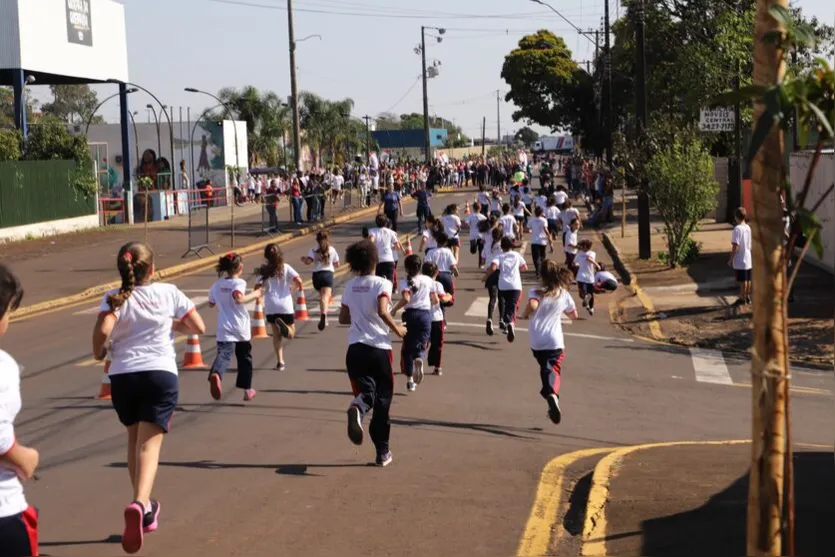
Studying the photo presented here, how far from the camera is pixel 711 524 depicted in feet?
24.5

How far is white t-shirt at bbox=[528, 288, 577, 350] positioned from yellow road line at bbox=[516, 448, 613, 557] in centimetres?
145

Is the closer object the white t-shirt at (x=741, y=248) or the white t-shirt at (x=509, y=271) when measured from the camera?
the white t-shirt at (x=509, y=271)

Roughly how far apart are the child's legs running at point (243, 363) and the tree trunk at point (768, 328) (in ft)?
25.7

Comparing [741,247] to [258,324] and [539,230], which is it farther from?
[258,324]

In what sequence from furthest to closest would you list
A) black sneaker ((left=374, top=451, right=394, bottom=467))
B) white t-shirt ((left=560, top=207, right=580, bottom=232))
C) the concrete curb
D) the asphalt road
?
white t-shirt ((left=560, top=207, right=580, bottom=232)) < the concrete curb < black sneaker ((left=374, top=451, right=394, bottom=467)) < the asphalt road

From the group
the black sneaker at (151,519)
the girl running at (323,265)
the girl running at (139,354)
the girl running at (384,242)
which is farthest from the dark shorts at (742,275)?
the girl running at (139,354)

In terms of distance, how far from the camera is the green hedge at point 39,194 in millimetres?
33750

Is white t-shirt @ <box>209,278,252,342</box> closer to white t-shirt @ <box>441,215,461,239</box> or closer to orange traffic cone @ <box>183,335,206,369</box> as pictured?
orange traffic cone @ <box>183,335,206,369</box>

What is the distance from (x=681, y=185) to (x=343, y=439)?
1696 cm

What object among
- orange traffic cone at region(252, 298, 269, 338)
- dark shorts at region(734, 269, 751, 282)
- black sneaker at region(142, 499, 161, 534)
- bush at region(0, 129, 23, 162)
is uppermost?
bush at region(0, 129, 23, 162)

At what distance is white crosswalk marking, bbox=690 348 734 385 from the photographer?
15469 mm

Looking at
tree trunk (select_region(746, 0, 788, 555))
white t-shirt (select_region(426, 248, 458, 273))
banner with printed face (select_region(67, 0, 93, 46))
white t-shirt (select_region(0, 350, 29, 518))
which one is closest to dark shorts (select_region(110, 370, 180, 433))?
white t-shirt (select_region(0, 350, 29, 518))

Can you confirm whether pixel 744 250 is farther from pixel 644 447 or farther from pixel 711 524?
pixel 711 524

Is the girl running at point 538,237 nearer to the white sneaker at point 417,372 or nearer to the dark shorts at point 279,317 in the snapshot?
the dark shorts at point 279,317
